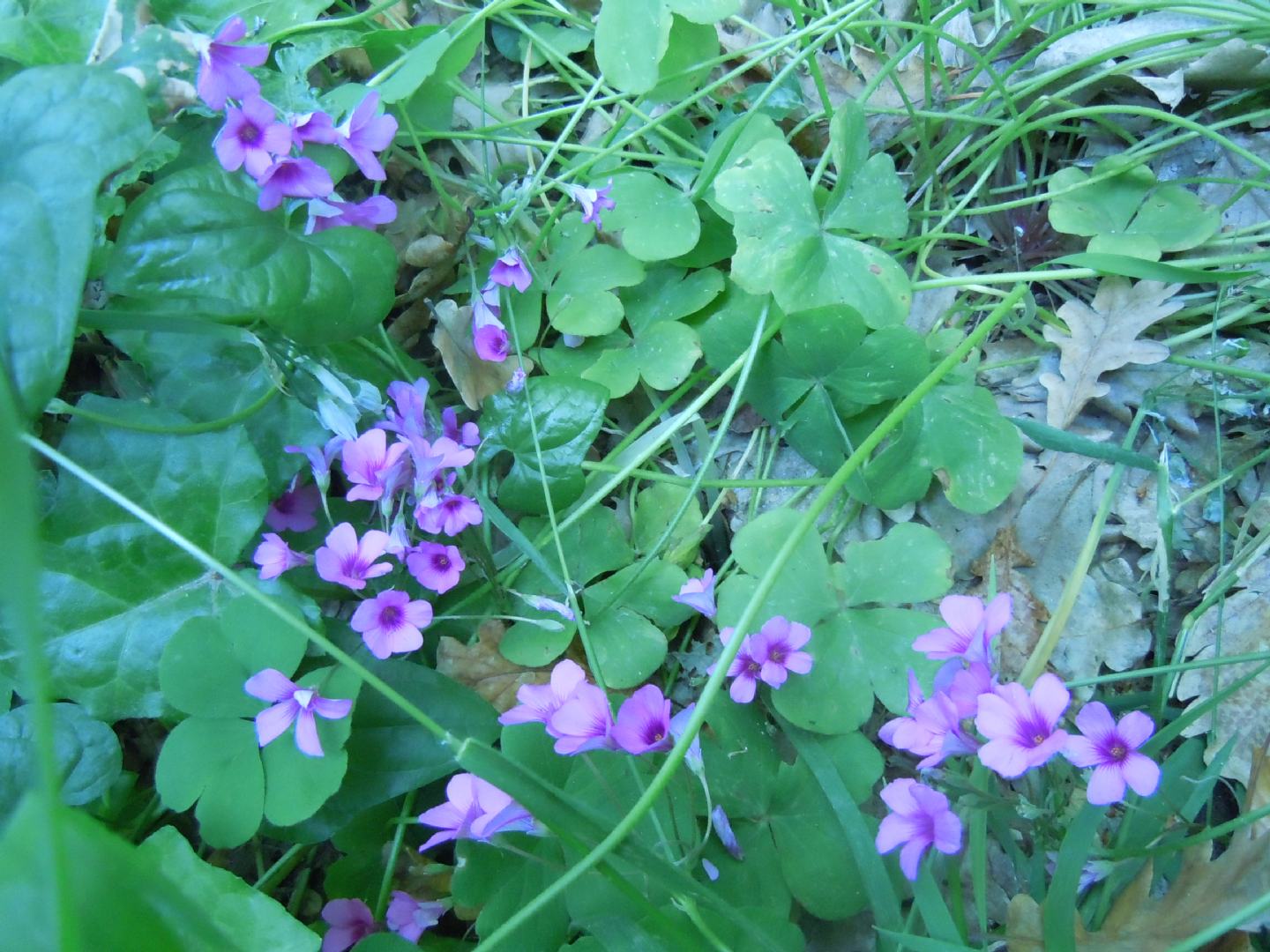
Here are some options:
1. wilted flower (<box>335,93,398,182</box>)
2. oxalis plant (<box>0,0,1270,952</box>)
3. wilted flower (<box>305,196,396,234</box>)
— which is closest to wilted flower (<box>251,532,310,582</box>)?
oxalis plant (<box>0,0,1270,952</box>)

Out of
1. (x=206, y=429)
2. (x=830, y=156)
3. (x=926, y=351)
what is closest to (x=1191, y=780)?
(x=926, y=351)

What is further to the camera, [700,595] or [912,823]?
[700,595]

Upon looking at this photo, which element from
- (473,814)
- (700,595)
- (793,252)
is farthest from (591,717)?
(793,252)

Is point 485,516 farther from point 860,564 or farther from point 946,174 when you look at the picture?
point 946,174

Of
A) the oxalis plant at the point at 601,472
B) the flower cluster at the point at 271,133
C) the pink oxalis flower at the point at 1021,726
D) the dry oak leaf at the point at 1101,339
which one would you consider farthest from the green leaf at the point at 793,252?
the pink oxalis flower at the point at 1021,726

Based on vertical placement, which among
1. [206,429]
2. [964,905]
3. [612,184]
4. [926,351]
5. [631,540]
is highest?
[612,184]

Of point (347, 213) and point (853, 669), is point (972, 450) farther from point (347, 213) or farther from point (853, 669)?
point (347, 213)

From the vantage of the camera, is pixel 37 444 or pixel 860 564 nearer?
pixel 37 444
